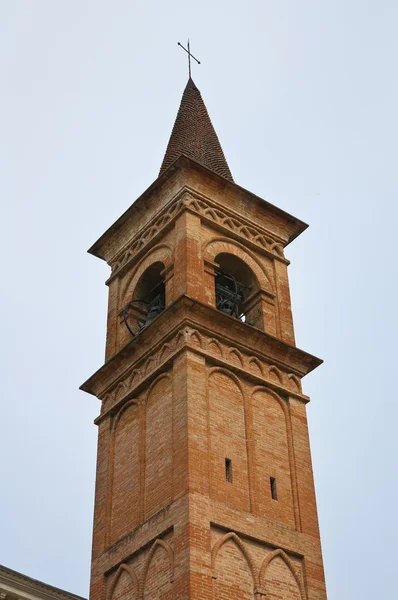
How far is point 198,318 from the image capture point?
23531 millimetres

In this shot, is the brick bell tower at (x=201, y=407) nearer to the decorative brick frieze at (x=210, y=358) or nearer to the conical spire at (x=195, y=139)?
the decorative brick frieze at (x=210, y=358)

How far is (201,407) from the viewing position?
2203cm

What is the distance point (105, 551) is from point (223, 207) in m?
9.35

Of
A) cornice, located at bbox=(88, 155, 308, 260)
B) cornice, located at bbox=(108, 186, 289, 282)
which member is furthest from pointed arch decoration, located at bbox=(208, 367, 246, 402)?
cornice, located at bbox=(88, 155, 308, 260)

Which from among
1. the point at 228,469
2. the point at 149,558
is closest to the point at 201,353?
the point at 228,469

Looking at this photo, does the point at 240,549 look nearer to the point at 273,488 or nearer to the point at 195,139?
the point at 273,488

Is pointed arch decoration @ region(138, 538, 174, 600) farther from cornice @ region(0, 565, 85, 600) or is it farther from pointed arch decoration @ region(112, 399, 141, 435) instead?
pointed arch decoration @ region(112, 399, 141, 435)

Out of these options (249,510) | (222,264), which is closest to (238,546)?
(249,510)

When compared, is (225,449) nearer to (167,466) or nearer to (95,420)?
(167,466)

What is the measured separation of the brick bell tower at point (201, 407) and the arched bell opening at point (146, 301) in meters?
0.04

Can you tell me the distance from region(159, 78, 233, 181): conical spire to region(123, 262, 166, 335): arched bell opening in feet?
11.9

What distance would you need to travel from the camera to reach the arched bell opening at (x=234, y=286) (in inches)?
1025

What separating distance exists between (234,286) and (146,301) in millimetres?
2313

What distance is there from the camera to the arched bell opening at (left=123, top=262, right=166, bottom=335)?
26.2 metres
